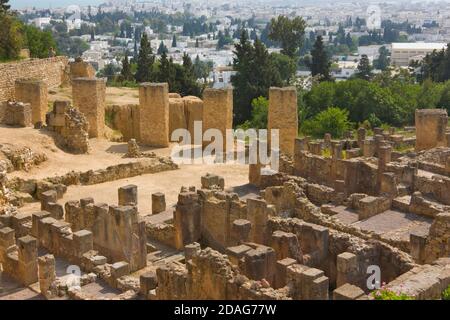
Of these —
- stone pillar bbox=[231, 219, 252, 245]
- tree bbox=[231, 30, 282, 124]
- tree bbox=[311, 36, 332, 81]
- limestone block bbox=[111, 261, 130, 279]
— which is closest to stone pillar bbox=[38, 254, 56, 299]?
limestone block bbox=[111, 261, 130, 279]

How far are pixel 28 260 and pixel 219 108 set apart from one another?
1788 centimetres

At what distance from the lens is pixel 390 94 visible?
4972 cm

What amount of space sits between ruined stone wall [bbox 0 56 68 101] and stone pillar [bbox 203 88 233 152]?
33.9 feet

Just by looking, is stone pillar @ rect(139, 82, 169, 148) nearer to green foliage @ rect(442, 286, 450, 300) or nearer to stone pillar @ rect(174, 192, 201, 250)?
stone pillar @ rect(174, 192, 201, 250)

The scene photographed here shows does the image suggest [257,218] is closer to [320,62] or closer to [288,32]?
[320,62]

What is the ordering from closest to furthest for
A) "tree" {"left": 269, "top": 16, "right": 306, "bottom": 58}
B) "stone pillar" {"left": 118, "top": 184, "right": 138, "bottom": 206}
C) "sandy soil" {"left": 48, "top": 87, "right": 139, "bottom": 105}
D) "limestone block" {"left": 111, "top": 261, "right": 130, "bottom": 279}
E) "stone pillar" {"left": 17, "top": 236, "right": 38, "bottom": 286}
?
"limestone block" {"left": 111, "top": 261, "right": 130, "bottom": 279} < "stone pillar" {"left": 17, "top": 236, "right": 38, "bottom": 286} < "stone pillar" {"left": 118, "top": 184, "right": 138, "bottom": 206} < "sandy soil" {"left": 48, "top": 87, "right": 139, "bottom": 105} < "tree" {"left": 269, "top": 16, "right": 306, "bottom": 58}

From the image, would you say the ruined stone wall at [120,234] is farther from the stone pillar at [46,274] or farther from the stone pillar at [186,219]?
the stone pillar at [46,274]

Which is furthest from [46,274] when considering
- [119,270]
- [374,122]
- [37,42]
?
[37,42]

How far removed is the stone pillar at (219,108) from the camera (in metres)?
32.7

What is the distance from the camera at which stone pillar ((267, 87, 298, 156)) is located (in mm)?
31484

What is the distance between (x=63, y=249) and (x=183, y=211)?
12.5 feet

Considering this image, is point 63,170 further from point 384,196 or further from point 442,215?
point 442,215
